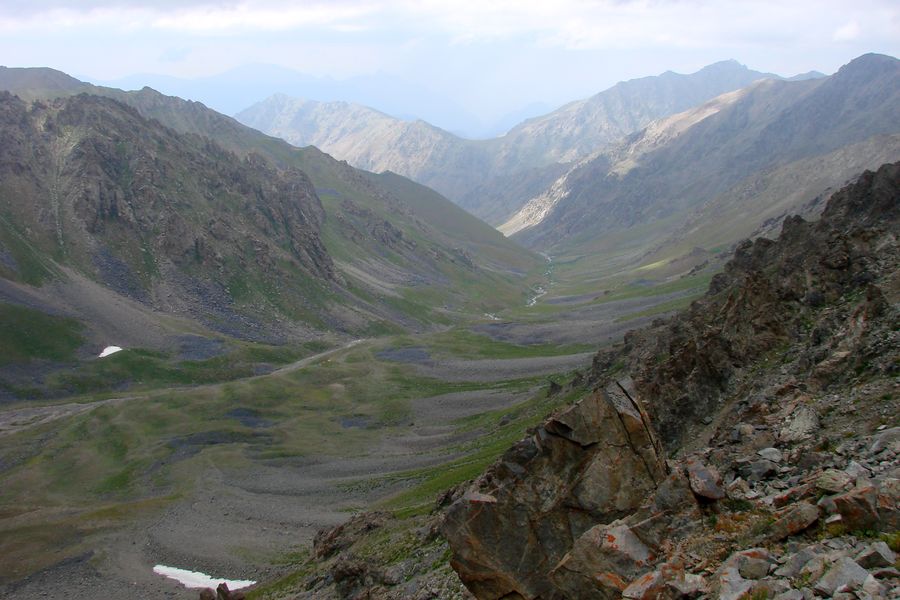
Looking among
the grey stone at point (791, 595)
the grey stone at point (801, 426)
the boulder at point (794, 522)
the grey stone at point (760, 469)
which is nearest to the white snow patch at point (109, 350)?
the grey stone at point (801, 426)

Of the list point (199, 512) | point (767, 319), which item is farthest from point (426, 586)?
point (199, 512)

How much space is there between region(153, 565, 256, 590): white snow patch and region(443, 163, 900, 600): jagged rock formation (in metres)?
37.4

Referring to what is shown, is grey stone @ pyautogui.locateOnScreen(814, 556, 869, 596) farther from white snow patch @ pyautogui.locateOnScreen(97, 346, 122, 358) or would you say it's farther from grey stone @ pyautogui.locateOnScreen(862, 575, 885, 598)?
white snow patch @ pyautogui.locateOnScreen(97, 346, 122, 358)

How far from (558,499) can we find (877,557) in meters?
12.3

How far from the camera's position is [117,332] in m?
147

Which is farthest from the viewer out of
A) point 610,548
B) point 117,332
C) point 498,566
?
point 117,332

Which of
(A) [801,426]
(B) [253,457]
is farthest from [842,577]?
(B) [253,457]

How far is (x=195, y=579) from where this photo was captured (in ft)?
200

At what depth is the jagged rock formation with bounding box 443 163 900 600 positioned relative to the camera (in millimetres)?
16312

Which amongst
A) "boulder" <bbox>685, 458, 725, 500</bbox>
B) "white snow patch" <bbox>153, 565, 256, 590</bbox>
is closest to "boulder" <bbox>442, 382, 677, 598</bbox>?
"boulder" <bbox>685, 458, 725, 500</bbox>

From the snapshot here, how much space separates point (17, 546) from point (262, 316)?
110 meters

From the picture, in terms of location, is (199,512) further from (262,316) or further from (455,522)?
(262,316)

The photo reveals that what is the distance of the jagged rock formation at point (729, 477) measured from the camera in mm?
16312

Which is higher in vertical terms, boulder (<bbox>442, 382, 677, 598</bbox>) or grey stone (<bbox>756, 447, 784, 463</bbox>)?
grey stone (<bbox>756, 447, 784, 463</bbox>)
